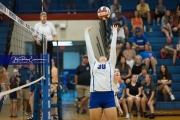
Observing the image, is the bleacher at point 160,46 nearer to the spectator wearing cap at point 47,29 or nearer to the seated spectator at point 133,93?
the seated spectator at point 133,93

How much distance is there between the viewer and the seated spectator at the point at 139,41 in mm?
13500

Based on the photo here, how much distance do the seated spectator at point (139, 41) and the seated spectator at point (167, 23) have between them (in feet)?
5.53

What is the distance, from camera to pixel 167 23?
1488 cm

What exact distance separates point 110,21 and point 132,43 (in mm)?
2095

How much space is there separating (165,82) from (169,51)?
221 cm

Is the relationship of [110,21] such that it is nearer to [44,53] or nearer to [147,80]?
[147,80]

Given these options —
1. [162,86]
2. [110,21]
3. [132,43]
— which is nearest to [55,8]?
[110,21]

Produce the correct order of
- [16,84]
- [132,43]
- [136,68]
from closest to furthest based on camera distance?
[16,84] → [136,68] → [132,43]

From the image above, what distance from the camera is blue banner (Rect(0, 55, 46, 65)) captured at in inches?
217

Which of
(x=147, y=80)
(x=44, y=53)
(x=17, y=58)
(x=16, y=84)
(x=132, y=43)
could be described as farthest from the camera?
(x=132, y=43)

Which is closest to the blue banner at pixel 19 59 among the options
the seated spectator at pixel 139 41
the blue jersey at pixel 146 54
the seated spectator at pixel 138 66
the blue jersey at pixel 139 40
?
the seated spectator at pixel 138 66

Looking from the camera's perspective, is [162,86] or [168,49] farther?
[168,49]

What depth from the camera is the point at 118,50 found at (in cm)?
1305

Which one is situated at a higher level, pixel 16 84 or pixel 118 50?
pixel 118 50
